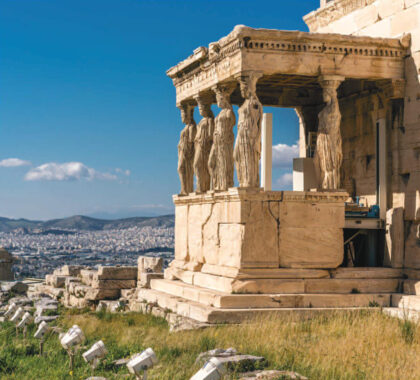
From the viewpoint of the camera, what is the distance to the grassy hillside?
861cm

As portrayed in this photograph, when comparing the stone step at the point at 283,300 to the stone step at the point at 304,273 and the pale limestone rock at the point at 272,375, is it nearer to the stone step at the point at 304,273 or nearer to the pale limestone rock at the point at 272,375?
the stone step at the point at 304,273

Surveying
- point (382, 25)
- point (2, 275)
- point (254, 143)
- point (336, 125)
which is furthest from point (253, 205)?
point (2, 275)

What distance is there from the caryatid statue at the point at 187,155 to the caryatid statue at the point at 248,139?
10.9ft

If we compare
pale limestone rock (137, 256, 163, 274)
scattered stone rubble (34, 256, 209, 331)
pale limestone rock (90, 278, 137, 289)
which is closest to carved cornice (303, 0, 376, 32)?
scattered stone rubble (34, 256, 209, 331)

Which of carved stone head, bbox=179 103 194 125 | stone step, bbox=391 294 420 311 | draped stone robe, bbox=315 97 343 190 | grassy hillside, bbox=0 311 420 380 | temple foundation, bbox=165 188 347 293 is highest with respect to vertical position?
carved stone head, bbox=179 103 194 125

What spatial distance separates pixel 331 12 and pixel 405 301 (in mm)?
6333

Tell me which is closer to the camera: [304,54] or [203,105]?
[304,54]

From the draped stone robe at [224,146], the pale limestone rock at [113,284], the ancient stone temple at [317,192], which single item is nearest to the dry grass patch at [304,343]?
the ancient stone temple at [317,192]

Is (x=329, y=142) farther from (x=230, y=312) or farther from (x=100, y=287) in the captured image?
(x=100, y=287)

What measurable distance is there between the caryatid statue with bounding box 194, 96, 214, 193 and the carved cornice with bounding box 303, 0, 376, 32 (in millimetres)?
3063

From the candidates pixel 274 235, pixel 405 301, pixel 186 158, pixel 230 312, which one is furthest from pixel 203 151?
pixel 405 301

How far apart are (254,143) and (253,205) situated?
104 cm

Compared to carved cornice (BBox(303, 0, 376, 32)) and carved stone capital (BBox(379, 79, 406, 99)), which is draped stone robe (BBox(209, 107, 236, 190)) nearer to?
carved stone capital (BBox(379, 79, 406, 99))

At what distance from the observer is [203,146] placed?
15094 mm
